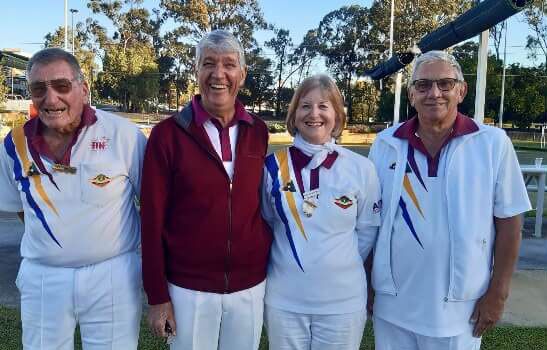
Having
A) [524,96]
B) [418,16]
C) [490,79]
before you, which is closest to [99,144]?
[490,79]

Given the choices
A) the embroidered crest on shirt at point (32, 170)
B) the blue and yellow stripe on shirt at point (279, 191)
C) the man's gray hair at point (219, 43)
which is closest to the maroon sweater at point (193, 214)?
the blue and yellow stripe on shirt at point (279, 191)

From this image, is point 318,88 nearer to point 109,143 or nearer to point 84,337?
point 109,143

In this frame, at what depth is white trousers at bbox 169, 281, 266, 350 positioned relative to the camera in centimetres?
263

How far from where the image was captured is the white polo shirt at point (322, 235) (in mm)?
2652

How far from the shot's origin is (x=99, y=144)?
2.68 m

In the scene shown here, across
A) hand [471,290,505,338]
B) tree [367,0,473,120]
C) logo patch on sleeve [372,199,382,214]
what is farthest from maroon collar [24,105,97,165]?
tree [367,0,473,120]

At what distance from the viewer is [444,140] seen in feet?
8.91

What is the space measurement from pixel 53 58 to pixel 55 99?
0.21 metres

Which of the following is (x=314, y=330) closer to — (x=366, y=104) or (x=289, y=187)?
(x=289, y=187)

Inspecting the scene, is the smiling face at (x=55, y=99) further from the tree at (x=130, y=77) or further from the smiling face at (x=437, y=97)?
the tree at (x=130, y=77)

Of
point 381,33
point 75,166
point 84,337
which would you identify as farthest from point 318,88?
point 381,33

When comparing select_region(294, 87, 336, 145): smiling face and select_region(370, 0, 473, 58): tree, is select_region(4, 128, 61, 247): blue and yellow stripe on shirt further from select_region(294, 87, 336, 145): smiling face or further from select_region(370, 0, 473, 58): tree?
select_region(370, 0, 473, 58): tree

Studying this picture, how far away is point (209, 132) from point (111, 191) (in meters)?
0.57

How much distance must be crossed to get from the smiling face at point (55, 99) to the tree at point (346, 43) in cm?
4757
